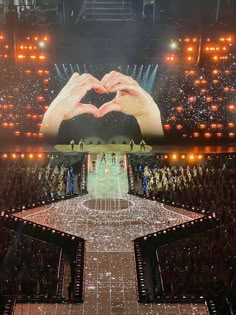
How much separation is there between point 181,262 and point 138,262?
210cm

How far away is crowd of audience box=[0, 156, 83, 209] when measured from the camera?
35219 millimetres

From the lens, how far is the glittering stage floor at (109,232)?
922 inches

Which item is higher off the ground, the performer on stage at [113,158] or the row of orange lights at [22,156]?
the row of orange lights at [22,156]

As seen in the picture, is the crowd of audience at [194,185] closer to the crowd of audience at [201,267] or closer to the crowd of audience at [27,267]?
the crowd of audience at [201,267]

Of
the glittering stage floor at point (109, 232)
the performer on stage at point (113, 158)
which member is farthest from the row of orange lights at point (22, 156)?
the performer on stage at point (113, 158)

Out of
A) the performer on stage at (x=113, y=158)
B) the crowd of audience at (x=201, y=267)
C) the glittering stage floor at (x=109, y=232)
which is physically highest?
the crowd of audience at (x=201, y=267)

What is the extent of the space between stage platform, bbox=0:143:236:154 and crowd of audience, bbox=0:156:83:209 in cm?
230

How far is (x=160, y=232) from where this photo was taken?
98.4ft

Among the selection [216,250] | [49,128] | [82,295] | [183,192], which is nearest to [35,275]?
[82,295]

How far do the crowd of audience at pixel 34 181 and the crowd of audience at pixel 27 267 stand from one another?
629 centimetres

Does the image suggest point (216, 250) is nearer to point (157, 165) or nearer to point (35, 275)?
point (35, 275)

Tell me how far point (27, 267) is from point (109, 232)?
6.12 meters

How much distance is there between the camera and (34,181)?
124ft

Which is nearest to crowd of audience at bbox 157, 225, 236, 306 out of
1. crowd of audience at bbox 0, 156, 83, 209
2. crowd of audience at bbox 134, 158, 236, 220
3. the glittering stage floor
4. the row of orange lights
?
the glittering stage floor
